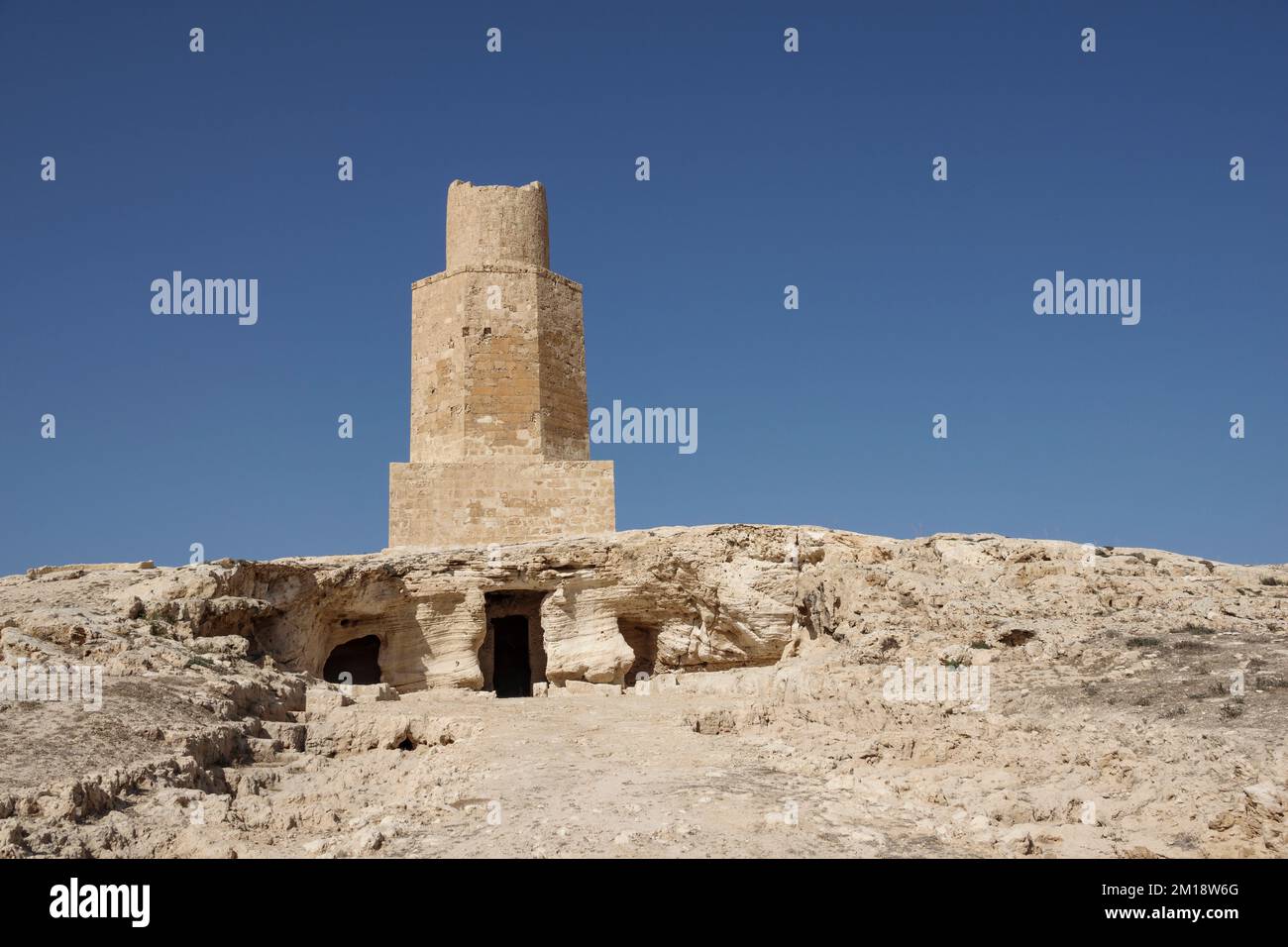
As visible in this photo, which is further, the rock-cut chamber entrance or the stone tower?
the stone tower

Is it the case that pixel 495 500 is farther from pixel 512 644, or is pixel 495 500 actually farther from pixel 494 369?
pixel 512 644

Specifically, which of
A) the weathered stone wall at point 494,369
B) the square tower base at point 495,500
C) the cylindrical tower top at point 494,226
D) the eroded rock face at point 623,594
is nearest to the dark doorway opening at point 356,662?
the eroded rock face at point 623,594

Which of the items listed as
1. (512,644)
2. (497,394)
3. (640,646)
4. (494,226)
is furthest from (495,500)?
(494,226)

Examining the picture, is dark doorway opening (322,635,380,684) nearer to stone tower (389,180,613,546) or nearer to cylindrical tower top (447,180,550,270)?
stone tower (389,180,613,546)

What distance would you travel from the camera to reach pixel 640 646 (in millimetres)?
17141

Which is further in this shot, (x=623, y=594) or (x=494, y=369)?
(x=494, y=369)

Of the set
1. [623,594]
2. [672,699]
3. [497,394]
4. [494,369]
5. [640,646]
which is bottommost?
[672,699]

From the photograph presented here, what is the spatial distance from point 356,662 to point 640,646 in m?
4.70

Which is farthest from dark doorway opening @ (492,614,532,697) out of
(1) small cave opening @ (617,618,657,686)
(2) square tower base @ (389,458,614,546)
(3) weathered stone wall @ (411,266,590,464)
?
(3) weathered stone wall @ (411,266,590,464)

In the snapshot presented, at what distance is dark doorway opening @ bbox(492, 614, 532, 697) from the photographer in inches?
738

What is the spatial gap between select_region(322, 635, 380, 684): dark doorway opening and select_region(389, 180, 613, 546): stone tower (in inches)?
71.2
